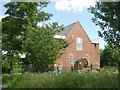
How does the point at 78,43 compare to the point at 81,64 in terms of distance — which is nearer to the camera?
the point at 81,64

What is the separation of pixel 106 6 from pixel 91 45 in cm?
3364

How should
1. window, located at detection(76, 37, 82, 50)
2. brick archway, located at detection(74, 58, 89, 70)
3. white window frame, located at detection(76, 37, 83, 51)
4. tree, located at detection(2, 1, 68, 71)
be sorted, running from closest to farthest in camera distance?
tree, located at detection(2, 1, 68, 71) < brick archway, located at detection(74, 58, 89, 70) < window, located at detection(76, 37, 82, 50) < white window frame, located at detection(76, 37, 83, 51)

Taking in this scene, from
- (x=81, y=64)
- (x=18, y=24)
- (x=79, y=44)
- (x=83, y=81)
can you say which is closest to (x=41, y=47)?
(x=18, y=24)

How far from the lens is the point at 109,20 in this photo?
289 inches

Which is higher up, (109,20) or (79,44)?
(79,44)

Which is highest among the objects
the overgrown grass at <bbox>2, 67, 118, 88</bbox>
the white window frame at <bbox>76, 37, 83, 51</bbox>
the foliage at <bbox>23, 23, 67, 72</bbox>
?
the white window frame at <bbox>76, 37, 83, 51</bbox>

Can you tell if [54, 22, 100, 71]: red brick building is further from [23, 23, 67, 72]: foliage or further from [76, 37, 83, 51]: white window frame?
[23, 23, 67, 72]: foliage

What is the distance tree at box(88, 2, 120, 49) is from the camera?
7246 millimetres

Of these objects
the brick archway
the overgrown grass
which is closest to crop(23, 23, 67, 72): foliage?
the overgrown grass

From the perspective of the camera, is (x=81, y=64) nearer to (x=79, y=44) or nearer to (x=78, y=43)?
(x=78, y=43)

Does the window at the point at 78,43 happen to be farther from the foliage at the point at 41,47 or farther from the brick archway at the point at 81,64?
the foliage at the point at 41,47

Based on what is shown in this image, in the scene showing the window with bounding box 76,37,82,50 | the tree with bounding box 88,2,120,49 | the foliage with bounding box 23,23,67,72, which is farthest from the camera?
the window with bounding box 76,37,82,50

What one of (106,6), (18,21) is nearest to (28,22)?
(18,21)

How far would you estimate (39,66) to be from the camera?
17719 mm
